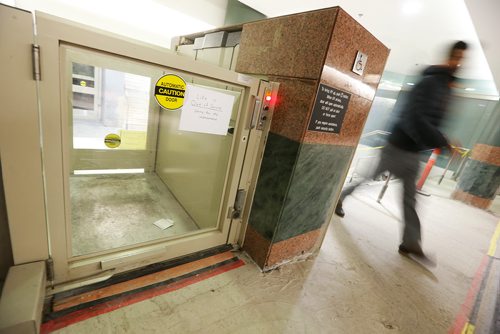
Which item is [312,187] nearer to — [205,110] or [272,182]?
[272,182]

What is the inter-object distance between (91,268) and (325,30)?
1820 millimetres

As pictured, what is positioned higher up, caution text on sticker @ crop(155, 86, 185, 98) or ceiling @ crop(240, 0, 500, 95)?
ceiling @ crop(240, 0, 500, 95)

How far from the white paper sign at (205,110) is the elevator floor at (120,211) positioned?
93cm

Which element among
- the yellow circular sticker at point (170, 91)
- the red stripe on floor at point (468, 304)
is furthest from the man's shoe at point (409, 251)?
the yellow circular sticker at point (170, 91)

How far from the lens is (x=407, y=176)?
2197 millimetres

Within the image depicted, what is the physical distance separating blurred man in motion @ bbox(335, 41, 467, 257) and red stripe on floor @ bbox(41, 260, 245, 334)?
1.86 meters

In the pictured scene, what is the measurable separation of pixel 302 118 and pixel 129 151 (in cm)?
216

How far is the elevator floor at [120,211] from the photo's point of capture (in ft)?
5.69

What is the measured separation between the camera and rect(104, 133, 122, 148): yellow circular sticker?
1495 millimetres

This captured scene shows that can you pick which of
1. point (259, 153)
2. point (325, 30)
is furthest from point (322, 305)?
point (325, 30)

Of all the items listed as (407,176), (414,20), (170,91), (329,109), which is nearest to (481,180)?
(414,20)

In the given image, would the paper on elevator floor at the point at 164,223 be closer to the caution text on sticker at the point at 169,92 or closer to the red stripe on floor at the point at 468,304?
the caution text on sticker at the point at 169,92

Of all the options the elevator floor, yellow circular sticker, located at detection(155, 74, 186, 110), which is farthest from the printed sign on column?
the elevator floor

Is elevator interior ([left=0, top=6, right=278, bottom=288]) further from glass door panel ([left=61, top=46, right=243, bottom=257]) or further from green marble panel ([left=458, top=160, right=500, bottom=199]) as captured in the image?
green marble panel ([left=458, top=160, right=500, bottom=199])
